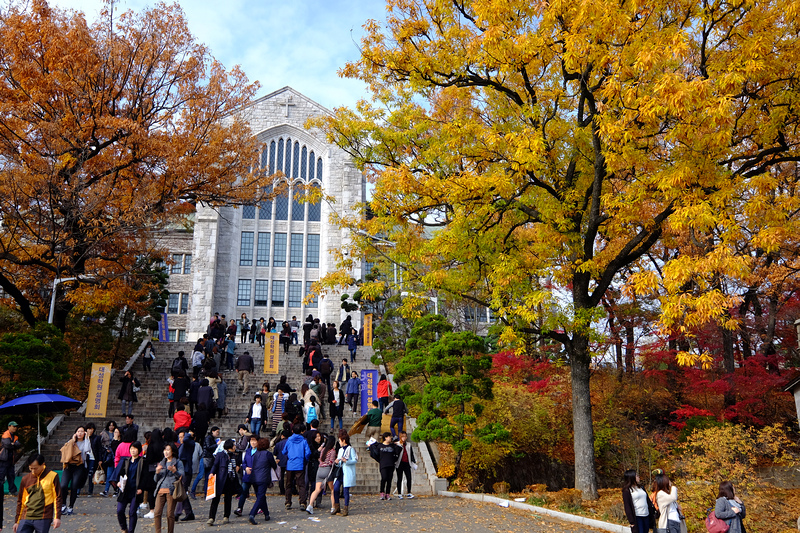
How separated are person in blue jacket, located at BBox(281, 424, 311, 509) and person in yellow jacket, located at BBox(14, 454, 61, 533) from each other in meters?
4.21

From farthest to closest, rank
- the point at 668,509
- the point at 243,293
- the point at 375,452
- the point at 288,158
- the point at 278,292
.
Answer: the point at 288,158 → the point at 278,292 → the point at 243,293 → the point at 375,452 → the point at 668,509

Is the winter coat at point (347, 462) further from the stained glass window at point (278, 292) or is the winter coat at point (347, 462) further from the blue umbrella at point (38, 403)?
the stained glass window at point (278, 292)

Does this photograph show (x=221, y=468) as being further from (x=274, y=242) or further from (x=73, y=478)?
(x=274, y=242)

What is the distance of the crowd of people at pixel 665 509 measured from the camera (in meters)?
7.25

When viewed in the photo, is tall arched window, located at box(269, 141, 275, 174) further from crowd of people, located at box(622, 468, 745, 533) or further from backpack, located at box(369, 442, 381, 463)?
crowd of people, located at box(622, 468, 745, 533)

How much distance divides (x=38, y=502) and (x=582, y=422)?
9.40 metres

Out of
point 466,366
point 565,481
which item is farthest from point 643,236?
point 565,481

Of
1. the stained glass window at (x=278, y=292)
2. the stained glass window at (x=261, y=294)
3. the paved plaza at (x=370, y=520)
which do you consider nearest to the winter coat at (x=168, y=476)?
the paved plaza at (x=370, y=520)

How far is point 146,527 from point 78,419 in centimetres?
835

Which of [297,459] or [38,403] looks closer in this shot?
[297,459]

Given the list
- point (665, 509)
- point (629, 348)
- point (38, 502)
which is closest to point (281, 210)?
point (629, 348)

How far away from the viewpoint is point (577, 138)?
40.2ft

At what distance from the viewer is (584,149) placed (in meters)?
12.4

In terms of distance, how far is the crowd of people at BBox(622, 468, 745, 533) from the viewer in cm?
725
